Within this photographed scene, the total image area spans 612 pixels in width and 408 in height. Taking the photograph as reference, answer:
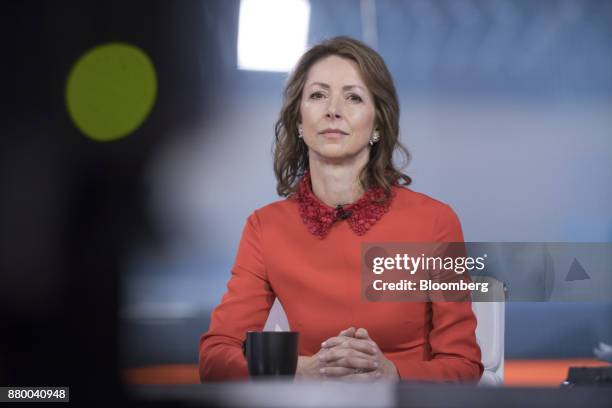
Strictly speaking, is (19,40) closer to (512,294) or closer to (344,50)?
(344,50)

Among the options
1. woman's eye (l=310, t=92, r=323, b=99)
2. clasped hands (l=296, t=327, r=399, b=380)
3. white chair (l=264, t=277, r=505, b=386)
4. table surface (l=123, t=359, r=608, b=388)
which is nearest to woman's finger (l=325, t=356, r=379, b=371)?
clasped hands (l=296, t=327, r=399, b=380)

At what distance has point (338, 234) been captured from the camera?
142 cm

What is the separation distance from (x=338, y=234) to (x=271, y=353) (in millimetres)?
417

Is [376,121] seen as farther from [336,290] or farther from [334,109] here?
[336,290]

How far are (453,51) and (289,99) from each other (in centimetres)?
34

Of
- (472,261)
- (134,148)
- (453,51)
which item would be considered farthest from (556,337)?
(134,148)

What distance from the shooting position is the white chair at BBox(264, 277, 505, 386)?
1407mm

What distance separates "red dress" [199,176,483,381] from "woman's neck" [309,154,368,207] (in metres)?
0.03

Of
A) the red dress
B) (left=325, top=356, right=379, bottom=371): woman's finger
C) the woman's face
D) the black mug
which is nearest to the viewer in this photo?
the black mug

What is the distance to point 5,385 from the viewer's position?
128 cm

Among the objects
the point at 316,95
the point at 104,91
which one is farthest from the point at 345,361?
the point at 104,91

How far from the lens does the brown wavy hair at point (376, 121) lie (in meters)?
1.44

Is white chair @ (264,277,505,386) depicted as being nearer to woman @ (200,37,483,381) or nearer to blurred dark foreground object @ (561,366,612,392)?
woman @ (200,37,483,381)

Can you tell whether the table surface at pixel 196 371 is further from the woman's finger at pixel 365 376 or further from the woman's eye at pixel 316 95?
the woman's eye at pixel 316 95
